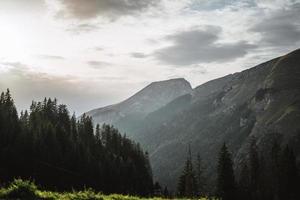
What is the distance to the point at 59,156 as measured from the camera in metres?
124

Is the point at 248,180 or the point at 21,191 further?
the point at 248,180

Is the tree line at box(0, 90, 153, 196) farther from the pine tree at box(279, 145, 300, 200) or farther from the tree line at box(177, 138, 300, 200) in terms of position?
the pine tree at box(279, 145, 300, 200)

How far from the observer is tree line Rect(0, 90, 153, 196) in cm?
10981

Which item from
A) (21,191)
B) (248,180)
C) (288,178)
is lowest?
(248,180)

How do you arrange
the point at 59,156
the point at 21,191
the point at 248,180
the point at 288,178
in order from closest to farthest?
the point at 21,191, the point at 59,156, the point at 288,178, the point at 248,180

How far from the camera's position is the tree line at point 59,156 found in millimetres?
109812

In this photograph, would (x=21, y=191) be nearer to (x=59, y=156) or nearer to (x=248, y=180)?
(x=59, y=156)

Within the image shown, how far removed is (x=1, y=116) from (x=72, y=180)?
1118 inches

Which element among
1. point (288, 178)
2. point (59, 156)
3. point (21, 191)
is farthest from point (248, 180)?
point (21, 191)

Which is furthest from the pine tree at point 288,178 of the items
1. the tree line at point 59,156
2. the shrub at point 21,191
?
the shrub at point 21,191

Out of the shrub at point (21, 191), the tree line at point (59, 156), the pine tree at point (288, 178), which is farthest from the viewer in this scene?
the pine tree at point (288, 178)

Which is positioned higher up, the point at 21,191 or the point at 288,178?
the point at 21,191

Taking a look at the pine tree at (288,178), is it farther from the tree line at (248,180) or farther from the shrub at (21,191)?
the shrub at (21,191)

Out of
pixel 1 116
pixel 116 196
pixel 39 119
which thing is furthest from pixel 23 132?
pixel 116 196
